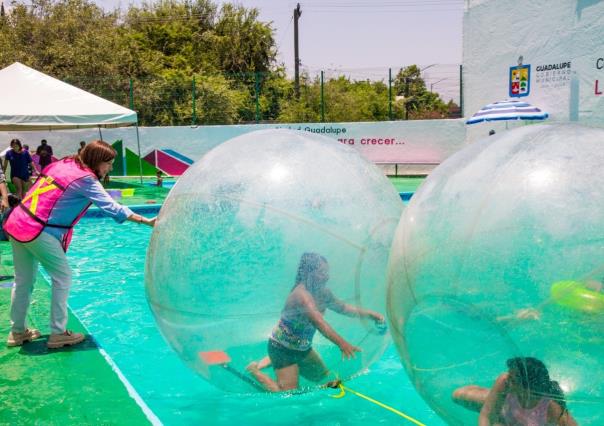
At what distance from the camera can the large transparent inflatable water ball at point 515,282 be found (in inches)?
97.4

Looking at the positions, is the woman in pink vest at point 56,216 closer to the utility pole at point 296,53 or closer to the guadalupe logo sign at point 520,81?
the guadalupe logo sign at point 520,81

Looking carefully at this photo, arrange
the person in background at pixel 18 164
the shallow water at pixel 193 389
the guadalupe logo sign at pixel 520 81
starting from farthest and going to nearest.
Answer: the guadalupe logo sign at pixel 520 81
the person in background at pixel 18 164
the shallow water at pixel 193 389

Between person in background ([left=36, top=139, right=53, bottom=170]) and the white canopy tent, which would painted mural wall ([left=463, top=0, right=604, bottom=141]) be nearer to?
the white canopy tent

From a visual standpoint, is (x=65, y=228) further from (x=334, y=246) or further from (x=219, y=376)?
(x=334, y=246)

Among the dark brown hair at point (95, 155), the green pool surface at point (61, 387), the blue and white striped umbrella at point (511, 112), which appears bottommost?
the green pool surface at point (61, 387)

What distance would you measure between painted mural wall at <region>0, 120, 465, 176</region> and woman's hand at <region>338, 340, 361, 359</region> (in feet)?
60.2

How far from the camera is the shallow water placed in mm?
4199

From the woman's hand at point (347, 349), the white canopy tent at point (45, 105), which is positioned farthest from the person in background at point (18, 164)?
the woman's hand at point (347, 349)

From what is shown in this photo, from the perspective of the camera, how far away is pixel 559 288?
2.46m

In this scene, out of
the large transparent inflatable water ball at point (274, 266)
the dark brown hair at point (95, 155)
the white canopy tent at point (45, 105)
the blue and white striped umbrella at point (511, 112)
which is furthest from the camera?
the blue and white striped umbrella at point (511, 112)

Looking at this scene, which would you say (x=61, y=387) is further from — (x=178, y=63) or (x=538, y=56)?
(x=178, y=63)

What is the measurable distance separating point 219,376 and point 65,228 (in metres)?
1.98

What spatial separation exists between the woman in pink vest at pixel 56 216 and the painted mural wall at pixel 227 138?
16.8 m

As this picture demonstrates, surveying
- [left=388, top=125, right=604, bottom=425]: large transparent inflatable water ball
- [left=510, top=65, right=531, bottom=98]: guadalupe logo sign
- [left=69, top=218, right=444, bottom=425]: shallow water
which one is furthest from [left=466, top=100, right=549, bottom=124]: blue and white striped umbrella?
[left=388, top=125, right=604, bottom=425]: large transparent inflatable water ball
